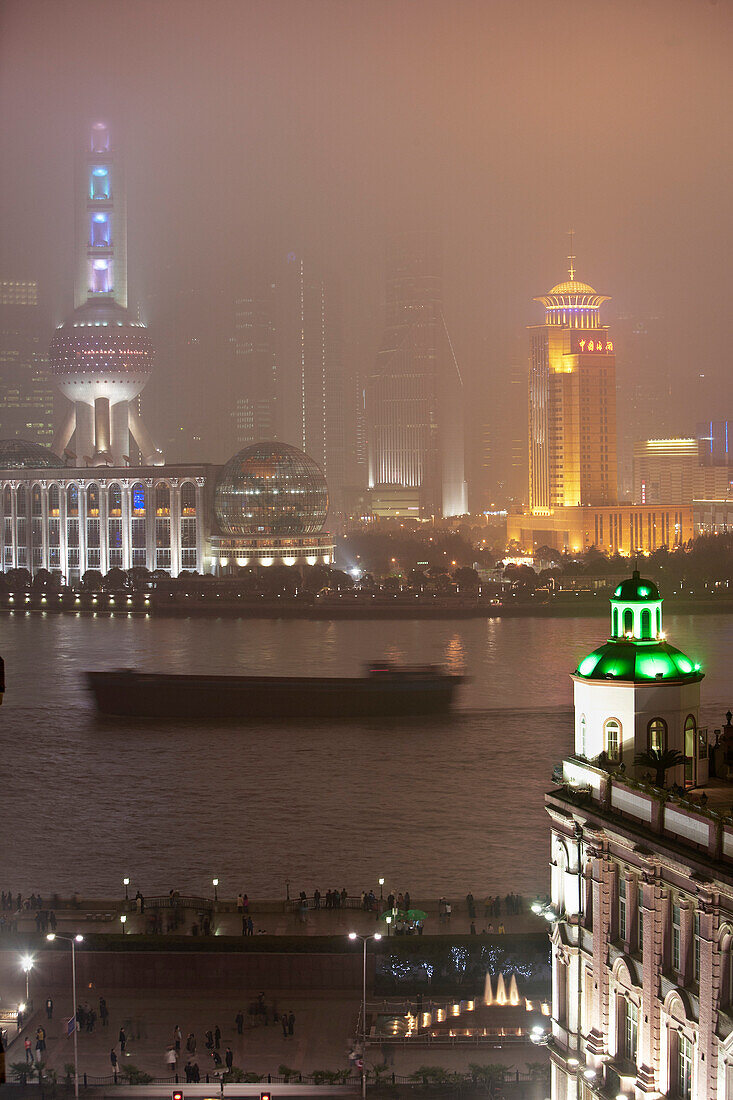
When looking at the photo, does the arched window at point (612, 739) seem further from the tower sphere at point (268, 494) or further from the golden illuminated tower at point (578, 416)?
the golden illuminated tower at point (578, 416)

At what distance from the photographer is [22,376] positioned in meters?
80.4

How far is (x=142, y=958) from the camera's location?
492 inches

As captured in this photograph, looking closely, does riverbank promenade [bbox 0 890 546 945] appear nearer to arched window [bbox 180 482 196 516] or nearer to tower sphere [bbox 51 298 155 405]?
arched window [bbox 180 482 196 516]

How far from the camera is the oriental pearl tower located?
7144 cm

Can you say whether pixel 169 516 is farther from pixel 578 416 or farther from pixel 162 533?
pixel 578 416

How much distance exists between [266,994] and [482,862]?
15.4 feet

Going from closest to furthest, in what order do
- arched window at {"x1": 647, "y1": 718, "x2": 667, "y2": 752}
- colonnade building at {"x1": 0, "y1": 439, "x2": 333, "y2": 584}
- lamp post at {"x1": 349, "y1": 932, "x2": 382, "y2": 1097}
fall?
lamp post at {"x1": 349, "y1": 932, "x2": 382, "y2": 1097}, arched window at {"x1": 647, "y1": 718, "x2": 667, "y2": 752}, colonnade building at {"x1": 0, "y1": 439, "x2": 333, "y2": 584}

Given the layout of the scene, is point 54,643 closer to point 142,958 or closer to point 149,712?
point 149,712

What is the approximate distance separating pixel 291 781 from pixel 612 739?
12.9m

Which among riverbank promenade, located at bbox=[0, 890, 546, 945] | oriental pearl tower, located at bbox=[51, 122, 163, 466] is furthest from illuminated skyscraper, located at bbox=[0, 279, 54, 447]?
riverbank promenade, located at bbox=[0, 890, 546, 945]

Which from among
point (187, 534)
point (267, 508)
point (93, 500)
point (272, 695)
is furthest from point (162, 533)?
→ point (272, 695)

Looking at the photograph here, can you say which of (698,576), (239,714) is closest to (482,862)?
(239,714)

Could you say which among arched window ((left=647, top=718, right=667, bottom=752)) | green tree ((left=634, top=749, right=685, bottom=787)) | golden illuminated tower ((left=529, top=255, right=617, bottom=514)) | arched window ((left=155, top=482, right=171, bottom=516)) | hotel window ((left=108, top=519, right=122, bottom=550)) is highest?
golden illuminated tower ((left=529, top=255, right=617, bottom=514))

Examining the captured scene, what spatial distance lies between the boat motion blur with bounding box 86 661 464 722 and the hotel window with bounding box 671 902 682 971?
74.2 ft
